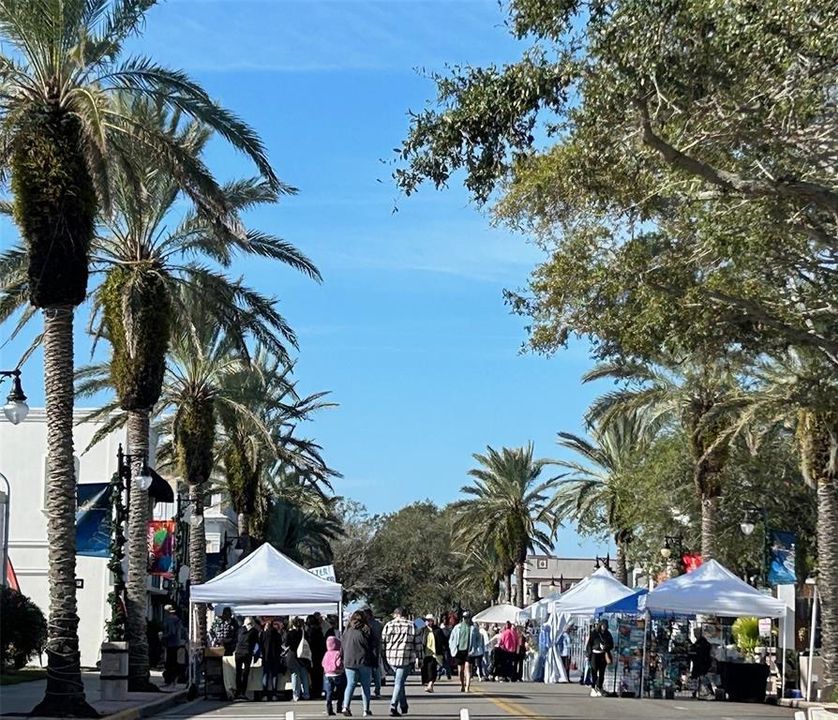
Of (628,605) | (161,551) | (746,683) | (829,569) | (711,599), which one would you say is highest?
(161,551)

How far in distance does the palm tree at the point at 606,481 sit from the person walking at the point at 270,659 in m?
28.4

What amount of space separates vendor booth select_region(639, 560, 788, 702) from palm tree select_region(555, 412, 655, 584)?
22.2 metres

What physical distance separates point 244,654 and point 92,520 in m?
9.60

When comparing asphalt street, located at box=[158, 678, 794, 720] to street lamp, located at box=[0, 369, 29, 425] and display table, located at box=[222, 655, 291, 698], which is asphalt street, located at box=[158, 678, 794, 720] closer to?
display table, located at box=[222, 655, 291, 698]

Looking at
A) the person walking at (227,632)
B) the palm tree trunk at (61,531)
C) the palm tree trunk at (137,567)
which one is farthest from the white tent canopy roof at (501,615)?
the palm tree trunk at (61,531)

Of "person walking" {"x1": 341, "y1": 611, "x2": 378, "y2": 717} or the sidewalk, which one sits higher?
"person walking" {"x1": 341, "y1": 611, "x2": 378, "y2": 717}

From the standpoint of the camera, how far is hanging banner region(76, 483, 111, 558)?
37031 mm

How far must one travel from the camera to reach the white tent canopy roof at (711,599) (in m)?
33.8

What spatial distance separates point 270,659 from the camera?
3072 centimetres

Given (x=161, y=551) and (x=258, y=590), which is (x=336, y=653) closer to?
(x=258, y=590)

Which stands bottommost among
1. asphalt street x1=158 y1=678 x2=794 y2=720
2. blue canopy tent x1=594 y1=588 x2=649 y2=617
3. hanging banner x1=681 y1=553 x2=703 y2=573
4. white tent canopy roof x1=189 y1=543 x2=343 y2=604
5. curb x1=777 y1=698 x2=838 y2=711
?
curb x1=777 y1=698 x2=838 y2=711

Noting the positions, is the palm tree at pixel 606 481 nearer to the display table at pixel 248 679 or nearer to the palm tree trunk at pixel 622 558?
the palm tree trunk at pixel 622 558

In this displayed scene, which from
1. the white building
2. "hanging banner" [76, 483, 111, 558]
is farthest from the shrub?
the white building

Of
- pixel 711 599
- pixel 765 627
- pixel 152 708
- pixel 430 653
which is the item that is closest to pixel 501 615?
pixel 765 627
